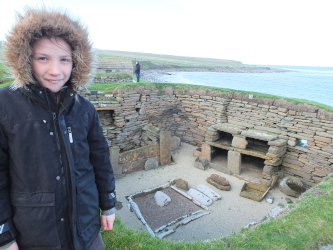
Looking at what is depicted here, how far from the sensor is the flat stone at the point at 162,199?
20.8 ft

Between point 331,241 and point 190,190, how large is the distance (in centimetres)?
398

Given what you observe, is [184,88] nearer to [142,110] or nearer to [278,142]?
[142,110]

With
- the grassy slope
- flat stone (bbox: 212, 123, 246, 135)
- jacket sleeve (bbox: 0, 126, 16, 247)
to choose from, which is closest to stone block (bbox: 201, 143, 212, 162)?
flat stone (bbox: 212, 123, 246, 135)

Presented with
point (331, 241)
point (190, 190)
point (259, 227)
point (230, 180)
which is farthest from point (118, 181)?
point (331, 241)

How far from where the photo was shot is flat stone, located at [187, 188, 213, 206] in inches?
255

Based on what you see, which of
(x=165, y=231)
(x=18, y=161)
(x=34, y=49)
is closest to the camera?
(x=18, y=161)

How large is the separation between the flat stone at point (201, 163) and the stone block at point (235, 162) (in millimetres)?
926

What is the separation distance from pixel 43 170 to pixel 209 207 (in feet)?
19.1

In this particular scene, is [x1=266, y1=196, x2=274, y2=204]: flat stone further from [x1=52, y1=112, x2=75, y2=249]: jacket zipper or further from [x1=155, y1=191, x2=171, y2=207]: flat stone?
[x1=52, y1=112, x2=75, y2=249]: jacket zipper

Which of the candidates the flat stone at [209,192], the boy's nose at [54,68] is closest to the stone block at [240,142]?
the flat stone at [209,192]

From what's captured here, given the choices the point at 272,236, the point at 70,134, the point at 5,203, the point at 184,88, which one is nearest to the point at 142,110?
the point at 184,88

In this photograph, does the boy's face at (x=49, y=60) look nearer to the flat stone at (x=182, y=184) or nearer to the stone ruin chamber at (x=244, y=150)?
the flat stone at (x=182, y=184)

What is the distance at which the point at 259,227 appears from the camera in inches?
A: 146

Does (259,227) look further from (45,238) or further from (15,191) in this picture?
(15,191)
